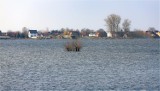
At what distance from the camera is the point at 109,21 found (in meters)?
111

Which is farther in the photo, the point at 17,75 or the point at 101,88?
the point at 17,75

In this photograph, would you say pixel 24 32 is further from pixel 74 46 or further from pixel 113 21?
pixel 74 46

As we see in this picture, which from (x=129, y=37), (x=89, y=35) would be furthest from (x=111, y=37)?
(x=89, y=35)

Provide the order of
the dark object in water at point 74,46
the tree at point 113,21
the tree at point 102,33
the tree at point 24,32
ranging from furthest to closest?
the tree at point 24,32 → the tree at point 102,33 → the tree at point 113,21 → the dark object in water at point 74,46

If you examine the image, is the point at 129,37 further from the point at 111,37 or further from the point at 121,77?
the point at 121,77

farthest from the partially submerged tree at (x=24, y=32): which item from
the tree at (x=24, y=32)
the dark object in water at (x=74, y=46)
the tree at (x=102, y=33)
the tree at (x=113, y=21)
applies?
the dark object in water at (x=74, y=46)

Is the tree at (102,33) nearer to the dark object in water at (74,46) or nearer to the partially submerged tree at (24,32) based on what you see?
the partially submerged tree at (24,32)

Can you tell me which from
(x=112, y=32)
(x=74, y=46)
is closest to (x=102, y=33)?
(x=112, y=32)

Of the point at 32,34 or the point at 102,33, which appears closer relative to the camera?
the point at 102,33

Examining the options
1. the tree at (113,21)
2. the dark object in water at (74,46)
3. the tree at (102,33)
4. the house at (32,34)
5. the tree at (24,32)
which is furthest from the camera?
the tree at (24,32)

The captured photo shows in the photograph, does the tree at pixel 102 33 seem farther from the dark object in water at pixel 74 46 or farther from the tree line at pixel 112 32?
the dark object in water at pixel 74 46

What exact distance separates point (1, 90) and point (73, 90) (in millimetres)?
2963

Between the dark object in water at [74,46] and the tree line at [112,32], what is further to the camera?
the tree line at [112,32]

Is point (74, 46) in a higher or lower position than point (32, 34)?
higher
